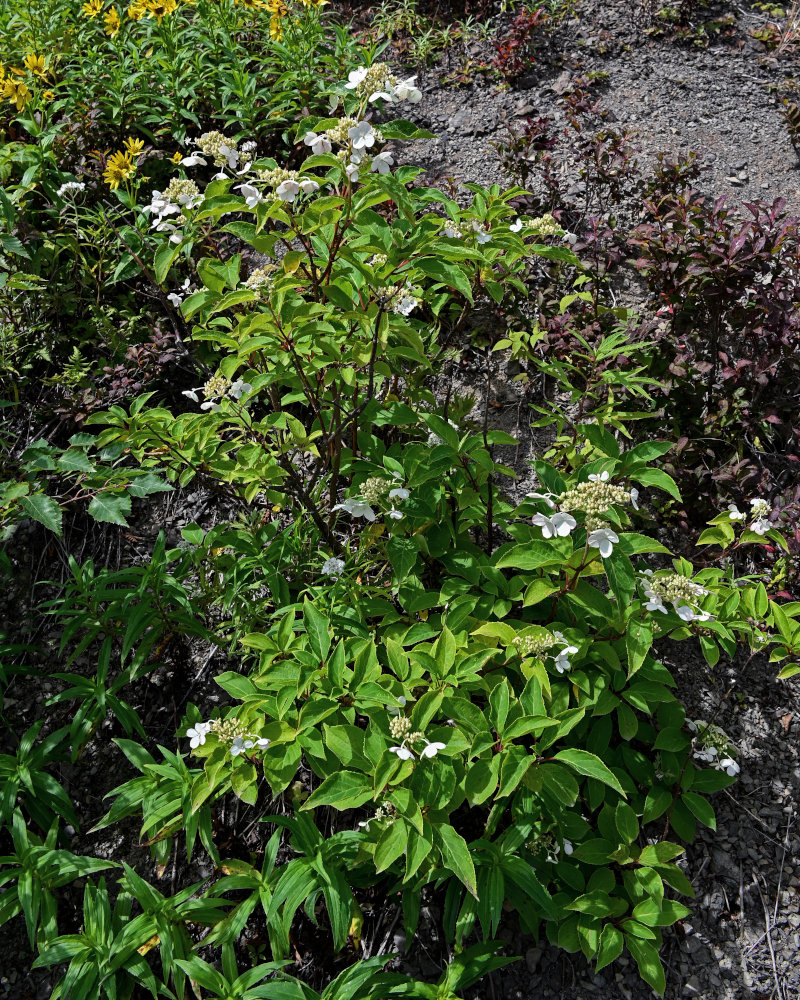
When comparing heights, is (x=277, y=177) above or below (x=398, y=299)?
above

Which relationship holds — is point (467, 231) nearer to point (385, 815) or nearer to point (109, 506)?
point (109, 506)

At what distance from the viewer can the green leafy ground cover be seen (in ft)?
5.47

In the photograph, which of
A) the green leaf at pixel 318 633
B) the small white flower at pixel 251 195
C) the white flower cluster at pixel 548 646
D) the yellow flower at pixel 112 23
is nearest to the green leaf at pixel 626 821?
the white flower cluster at pixel 548 646

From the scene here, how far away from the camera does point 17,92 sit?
3334 mm

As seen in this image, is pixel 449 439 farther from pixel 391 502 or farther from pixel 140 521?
pixel 140 521

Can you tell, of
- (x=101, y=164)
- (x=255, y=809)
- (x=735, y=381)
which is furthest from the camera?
(x=101, y=164)

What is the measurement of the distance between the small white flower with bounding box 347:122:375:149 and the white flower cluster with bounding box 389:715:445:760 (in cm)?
130

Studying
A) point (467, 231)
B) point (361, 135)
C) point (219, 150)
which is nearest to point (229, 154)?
point (219, 150)

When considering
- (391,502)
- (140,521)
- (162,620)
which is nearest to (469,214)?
(391,502)

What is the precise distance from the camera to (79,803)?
2.40m

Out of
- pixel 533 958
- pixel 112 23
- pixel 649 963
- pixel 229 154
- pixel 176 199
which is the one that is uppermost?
pixel 112 23

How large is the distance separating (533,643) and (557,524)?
0.32 metres

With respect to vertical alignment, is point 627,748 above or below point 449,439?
below

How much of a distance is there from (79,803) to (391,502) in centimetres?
156
